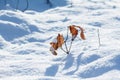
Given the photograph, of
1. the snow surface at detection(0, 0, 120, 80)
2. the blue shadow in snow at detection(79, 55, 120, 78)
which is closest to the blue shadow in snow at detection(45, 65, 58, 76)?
the snow surface at detection(0, 0, 120, 80)

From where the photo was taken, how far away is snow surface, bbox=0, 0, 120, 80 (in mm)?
2664

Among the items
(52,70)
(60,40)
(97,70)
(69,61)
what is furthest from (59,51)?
(97,70)

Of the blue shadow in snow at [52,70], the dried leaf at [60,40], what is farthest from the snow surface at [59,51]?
the dried leaf at [60,40]

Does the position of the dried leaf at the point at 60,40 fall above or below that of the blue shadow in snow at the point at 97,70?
above

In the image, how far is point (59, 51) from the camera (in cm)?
314

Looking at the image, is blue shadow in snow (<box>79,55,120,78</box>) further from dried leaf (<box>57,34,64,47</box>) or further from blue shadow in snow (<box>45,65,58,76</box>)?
dried leaf (<box>57,34,64,47</box>)

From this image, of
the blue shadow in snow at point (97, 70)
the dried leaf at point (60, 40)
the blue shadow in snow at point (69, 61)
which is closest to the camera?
the blue shadow in snow at point (97, 70)

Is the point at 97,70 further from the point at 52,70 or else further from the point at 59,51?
the point at 59,51

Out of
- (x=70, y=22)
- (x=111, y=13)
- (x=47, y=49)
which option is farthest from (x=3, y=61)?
(x=111, y=13)

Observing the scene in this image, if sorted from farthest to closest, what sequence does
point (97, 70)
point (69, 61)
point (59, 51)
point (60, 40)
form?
1. point (59, 51)
2. point (60, 40)
3. point (69, 61)
4. point (97, 70)

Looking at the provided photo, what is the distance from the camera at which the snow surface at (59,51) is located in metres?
2.66

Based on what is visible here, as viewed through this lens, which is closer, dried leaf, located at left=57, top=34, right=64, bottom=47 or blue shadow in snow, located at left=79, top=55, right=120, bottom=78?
blue shadow in snow, located at left=79, top=55, right=120, bottom=78

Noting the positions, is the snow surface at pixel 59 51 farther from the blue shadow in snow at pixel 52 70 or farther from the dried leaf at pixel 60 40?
the dried leaf at pixel 60 40

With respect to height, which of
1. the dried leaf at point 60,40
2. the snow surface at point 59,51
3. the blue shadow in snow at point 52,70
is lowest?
the blue shadow in snow at point 52,70
